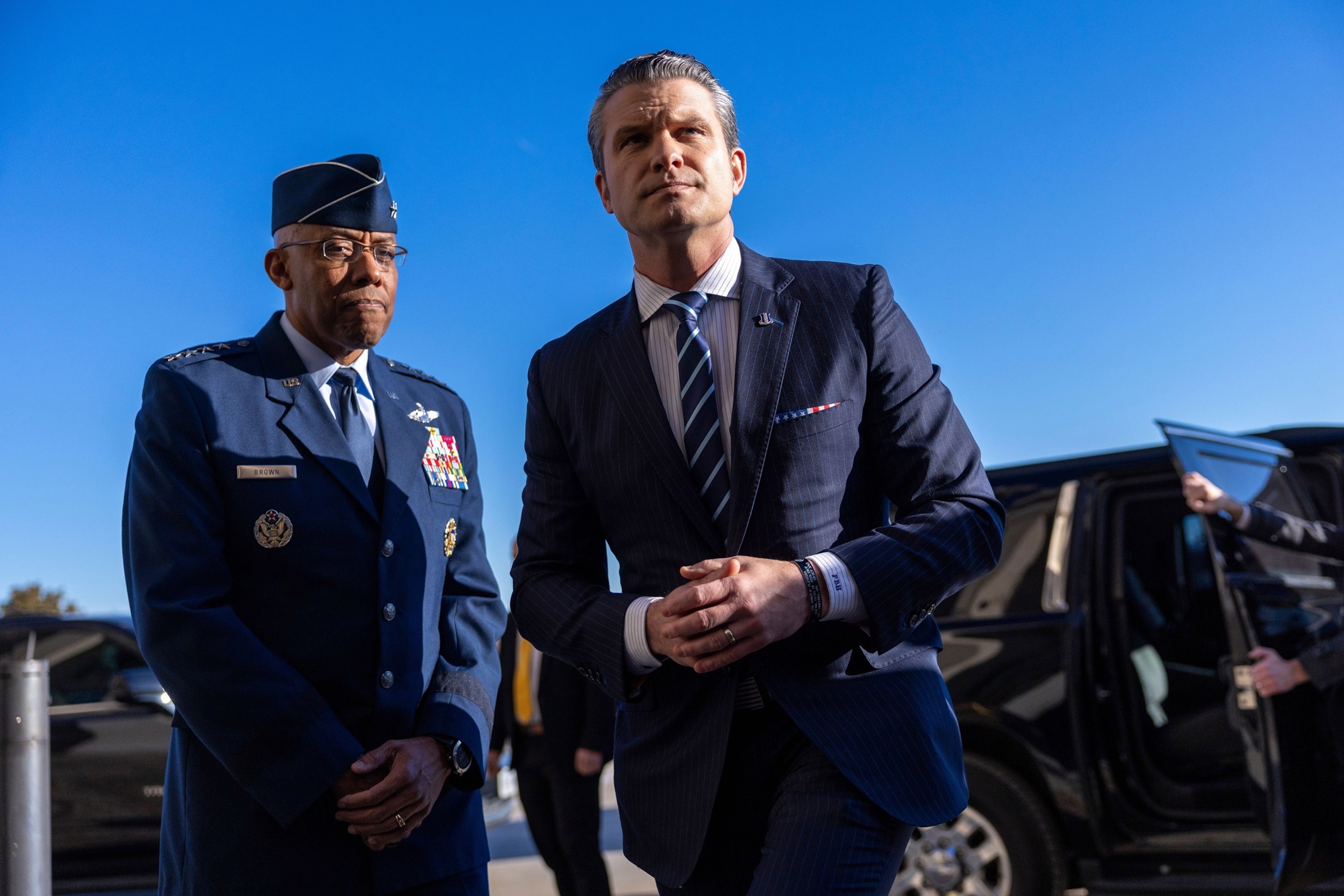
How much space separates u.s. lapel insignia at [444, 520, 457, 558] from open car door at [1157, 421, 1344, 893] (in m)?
3.05

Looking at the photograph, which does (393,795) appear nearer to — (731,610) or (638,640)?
(638,640)

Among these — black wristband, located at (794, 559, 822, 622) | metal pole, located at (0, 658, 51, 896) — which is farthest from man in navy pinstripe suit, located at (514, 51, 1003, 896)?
metal pole, located at (0, 658, 51, 896)

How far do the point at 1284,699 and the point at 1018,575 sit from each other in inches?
52.3

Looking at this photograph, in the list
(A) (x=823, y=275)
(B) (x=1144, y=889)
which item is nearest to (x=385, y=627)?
(A) (x=823, y=275)

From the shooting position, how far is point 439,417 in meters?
2.84

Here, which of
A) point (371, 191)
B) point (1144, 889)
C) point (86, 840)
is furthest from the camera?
point (86, 840)

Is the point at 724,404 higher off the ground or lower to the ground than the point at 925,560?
higher

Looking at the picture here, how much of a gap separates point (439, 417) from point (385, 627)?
0.61 metres

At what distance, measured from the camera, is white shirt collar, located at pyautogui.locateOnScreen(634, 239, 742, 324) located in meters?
2.21

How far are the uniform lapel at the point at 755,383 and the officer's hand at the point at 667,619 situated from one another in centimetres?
16

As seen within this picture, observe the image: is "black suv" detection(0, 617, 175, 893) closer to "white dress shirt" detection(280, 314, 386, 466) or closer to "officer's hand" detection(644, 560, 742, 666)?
"white dress shirt" detection(280, 314, 386, 466)

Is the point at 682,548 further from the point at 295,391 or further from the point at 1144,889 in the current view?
the point at 1144,889

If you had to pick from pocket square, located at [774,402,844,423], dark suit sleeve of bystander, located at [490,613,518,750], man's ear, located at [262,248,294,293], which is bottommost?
dark suit sleeve of bystander, located at [490,613,518,750]

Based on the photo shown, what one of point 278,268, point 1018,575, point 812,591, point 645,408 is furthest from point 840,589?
point 1018,575
